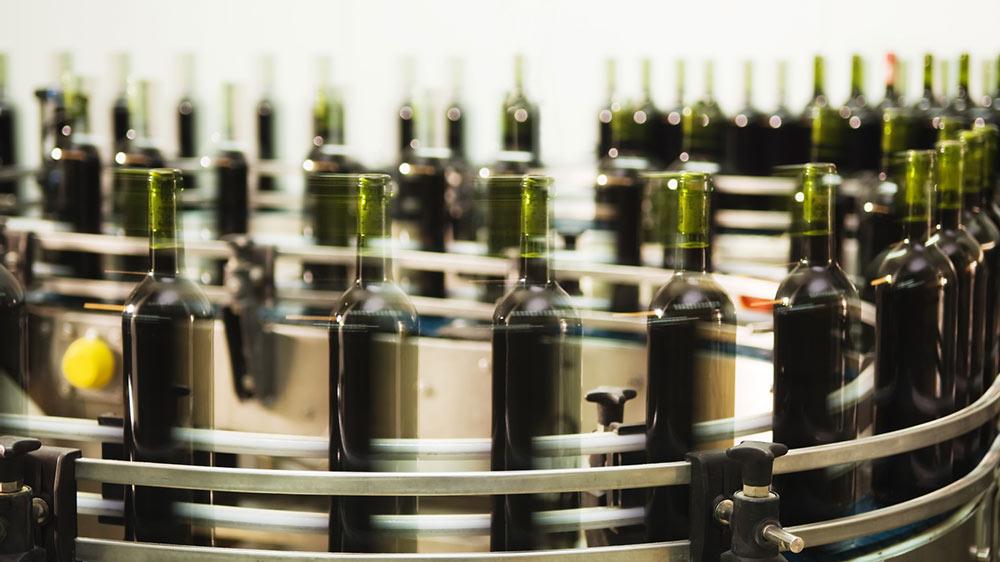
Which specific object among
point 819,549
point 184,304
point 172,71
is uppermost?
point 172,71

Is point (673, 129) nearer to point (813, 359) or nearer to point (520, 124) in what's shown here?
point (520, 124)

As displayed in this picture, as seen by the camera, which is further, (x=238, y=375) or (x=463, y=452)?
(x=238, y=375)

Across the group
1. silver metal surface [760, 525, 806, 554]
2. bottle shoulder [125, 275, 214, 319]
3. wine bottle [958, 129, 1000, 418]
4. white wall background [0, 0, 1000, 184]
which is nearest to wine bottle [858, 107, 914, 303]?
wine bottle [958, 129, 1000, 418]

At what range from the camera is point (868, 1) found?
78.7 inches

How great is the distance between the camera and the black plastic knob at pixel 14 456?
25.4 inches

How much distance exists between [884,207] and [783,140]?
0.71 m

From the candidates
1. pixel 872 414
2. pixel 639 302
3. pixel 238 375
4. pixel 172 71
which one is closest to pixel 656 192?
pixel 639 302

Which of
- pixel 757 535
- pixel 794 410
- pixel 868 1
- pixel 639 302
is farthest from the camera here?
pixel 868 1

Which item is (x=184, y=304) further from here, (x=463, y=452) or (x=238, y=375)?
(x=238, y=375)

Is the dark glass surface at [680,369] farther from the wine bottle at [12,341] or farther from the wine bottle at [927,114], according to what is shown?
the wine bottle at [927,114]

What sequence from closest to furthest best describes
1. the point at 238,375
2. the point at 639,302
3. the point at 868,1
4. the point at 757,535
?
1. the point at 757,535
2. the point at 238,375
3. the point at 639,302
4. the point at 868,1

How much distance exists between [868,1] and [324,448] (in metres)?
1.55

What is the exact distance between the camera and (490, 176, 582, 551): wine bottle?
2.33 ft

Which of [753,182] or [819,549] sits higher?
[753,182]
